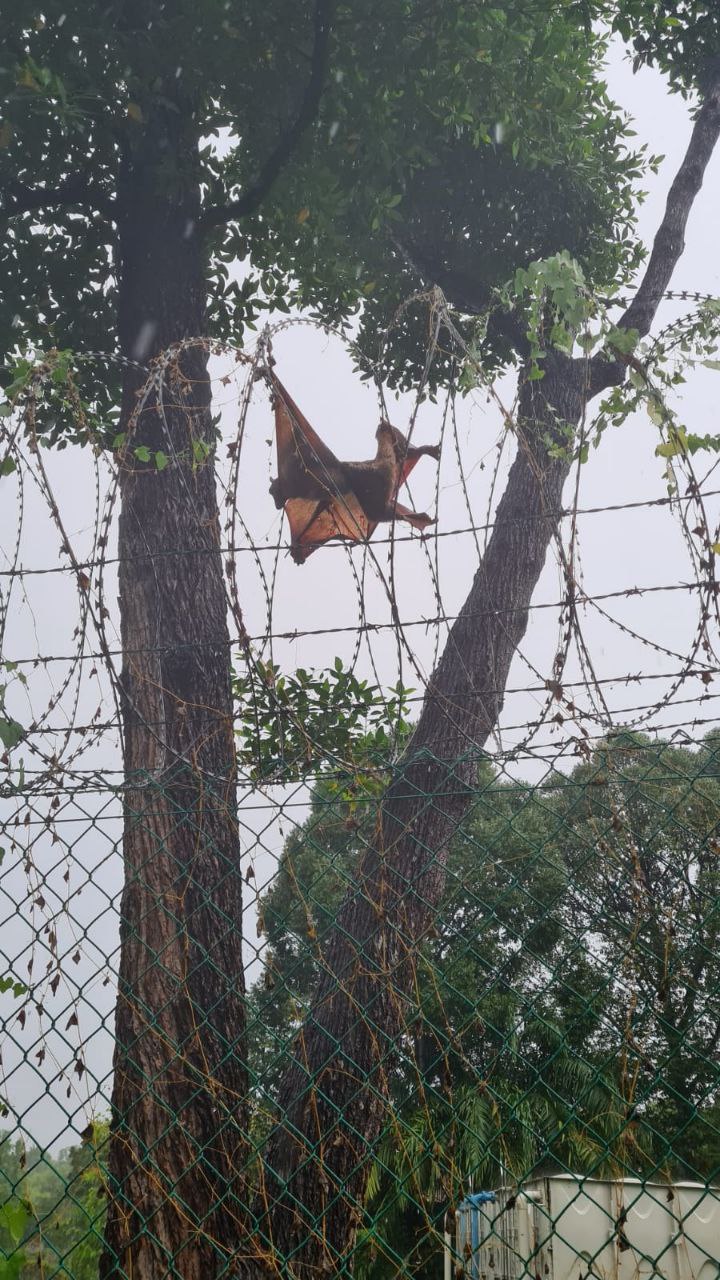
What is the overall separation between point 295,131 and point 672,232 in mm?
2608

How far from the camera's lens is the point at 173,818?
378cm

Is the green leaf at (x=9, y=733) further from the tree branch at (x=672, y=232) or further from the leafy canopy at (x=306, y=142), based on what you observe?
the tree branch at (x=672, y=232)

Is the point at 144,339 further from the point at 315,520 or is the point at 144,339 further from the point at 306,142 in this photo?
the point at 306,142

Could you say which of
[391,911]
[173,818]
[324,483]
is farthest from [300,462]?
[391,911]

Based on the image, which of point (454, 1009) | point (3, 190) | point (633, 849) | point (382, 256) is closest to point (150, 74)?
point (3, 190)

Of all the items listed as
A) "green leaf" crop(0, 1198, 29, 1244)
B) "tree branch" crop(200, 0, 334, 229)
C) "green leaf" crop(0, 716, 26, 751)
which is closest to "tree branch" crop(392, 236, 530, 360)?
"tree branch" crop(200, 0, 334, 229)

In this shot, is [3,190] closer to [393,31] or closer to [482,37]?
[393,31]

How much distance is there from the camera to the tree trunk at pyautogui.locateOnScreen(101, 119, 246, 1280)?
3068 millimetres

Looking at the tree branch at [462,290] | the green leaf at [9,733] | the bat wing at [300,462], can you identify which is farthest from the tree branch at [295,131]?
the green leaf at [9,733]

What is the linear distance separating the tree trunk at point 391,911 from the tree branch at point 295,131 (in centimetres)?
207

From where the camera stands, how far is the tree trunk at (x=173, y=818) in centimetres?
307

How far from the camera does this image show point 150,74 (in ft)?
17.5

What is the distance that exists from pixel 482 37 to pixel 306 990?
14.9 m

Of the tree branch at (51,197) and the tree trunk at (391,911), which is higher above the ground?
the tree branch at (51,197)
